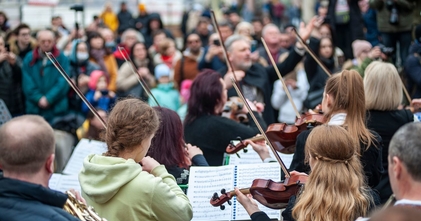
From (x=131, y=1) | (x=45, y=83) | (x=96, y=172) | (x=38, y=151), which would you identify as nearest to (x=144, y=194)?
(x=96, y=172)

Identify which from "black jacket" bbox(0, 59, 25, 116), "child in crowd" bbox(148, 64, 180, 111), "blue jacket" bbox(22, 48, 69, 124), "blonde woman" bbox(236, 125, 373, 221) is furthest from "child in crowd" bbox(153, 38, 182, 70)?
"blonde woman" bbox(236, 125, 373, 221)

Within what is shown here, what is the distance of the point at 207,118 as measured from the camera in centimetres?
597

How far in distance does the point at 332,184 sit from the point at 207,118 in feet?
8.21

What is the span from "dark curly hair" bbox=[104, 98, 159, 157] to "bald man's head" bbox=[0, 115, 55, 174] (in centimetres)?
75

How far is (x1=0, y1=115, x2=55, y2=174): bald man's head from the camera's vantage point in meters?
3.09

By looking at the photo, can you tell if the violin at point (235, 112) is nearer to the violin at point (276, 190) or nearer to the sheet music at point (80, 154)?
the sheet music at point (80, 154)

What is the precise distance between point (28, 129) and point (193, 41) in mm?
7564

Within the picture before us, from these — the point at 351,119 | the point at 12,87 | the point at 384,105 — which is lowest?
the point at 12,87

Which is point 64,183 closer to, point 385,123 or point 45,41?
point 385,123

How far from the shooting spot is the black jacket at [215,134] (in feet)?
19.3

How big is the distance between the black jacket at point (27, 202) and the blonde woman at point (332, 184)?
3.80 feet

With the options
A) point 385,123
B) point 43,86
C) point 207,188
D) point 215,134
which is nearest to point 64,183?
point 215,134

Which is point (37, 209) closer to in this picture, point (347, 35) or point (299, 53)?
point (299, 53)

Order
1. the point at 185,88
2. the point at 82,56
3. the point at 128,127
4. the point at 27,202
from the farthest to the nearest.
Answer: the point at 82,56 → the point at 185,88 → the point at 128,127 → the point at 27,202
